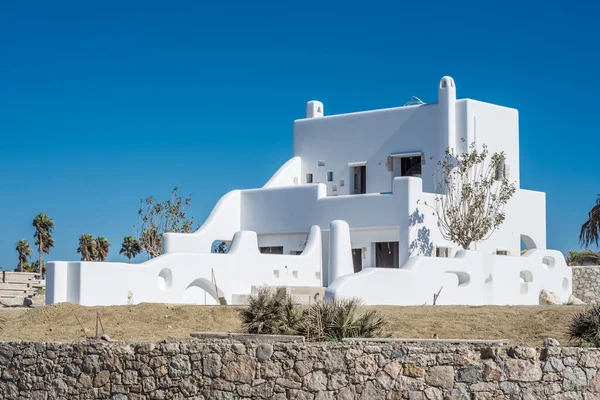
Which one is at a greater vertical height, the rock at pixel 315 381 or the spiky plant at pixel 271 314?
the spiky plant at pixel 271 314

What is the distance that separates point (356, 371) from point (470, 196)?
22325 millimetres

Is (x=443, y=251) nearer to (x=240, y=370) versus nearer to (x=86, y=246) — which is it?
(x=240, y=370)

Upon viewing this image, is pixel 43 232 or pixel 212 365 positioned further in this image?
pixel 43 232

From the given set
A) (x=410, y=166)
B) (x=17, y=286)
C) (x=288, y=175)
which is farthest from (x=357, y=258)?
(x=17, y=286)

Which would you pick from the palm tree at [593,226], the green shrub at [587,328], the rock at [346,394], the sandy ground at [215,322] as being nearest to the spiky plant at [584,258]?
the palm tree at [593,226]

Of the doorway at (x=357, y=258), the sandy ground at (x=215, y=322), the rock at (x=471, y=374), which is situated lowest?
the rock at (x=471, y=374)

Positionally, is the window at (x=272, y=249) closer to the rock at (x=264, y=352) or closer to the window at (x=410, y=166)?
the window at (x=410, y=166)

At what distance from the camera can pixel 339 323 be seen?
15.8 m

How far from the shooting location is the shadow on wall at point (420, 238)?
3178 centimetres

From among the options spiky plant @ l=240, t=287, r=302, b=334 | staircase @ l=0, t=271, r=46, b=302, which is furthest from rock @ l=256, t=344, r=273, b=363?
staircase @ l=0, t=271, r=46, b=302

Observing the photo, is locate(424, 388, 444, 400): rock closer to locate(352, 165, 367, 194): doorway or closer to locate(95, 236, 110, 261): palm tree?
locate(352, 165, 367, 194): doorway

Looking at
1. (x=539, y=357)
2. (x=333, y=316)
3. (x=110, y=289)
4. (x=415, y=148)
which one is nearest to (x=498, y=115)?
(x=415, y=148)

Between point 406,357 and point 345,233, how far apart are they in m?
18.2

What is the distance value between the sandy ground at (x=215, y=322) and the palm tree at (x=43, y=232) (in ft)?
181
